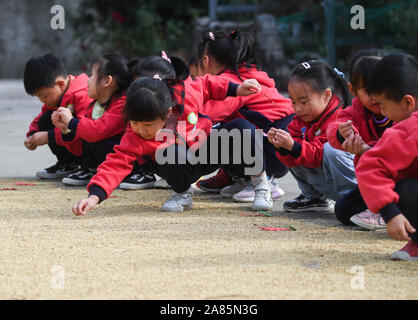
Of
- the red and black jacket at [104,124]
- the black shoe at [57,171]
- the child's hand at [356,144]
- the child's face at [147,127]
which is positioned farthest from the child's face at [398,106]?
the black shoe at [57,171]

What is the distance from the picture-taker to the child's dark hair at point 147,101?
2967 mm

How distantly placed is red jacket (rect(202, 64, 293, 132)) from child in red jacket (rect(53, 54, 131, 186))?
60cm

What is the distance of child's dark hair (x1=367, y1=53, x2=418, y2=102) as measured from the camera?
7.52 ft

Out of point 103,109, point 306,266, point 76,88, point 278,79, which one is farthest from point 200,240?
point 278,79

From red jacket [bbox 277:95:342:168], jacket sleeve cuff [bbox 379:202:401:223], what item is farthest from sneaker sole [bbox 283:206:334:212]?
jacket sleeve cuff [bbox 379:202:401:223]

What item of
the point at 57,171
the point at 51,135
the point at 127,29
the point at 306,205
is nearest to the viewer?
the point at 306,205

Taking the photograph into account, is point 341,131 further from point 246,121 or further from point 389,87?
point 246,121

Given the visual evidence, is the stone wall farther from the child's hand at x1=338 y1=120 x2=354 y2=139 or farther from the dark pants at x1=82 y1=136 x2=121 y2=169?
the child's hand at x1=338 y1=120 x2=354 y2=139

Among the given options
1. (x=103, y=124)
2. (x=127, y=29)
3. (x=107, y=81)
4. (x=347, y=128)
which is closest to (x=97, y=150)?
(x=103, y=124)

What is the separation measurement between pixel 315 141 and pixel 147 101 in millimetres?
811

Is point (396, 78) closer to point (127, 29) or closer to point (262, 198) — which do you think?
point (262, 198)

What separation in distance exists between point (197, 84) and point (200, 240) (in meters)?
1.04

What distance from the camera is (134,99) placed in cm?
296

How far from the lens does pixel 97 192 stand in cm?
293
